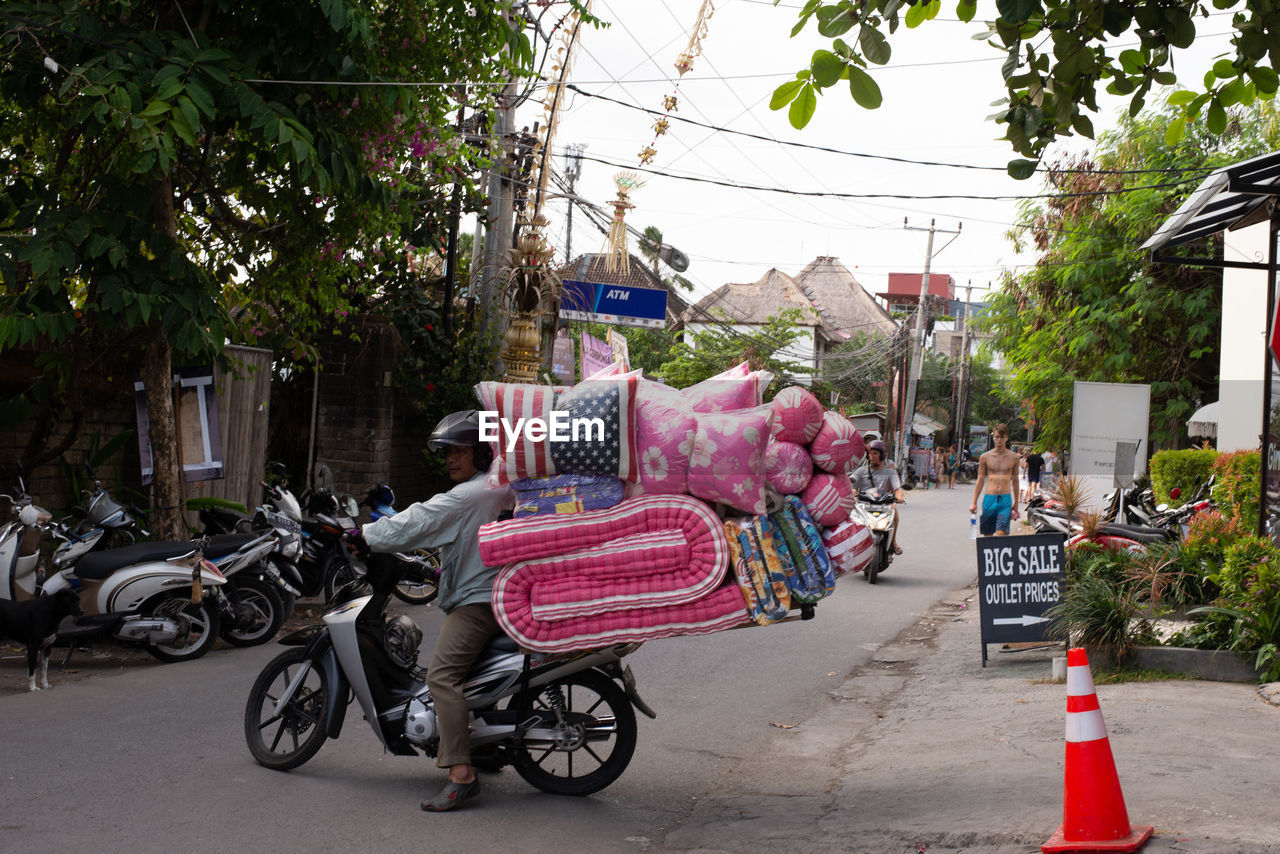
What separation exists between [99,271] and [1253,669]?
8.33m

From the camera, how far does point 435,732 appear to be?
5.29 meters

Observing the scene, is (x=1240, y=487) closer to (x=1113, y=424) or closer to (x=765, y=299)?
(x=1113, y=424)

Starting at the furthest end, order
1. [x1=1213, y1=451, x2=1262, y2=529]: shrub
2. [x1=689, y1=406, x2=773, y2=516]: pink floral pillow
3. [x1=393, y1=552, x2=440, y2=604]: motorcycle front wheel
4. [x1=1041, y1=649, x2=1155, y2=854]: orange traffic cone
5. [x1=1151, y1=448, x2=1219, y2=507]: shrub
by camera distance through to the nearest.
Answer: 1. [x1=1151, y1=448, x2=1219, y2=507]: shrub
2. [x1=1213, y1=451, x2=1262, y2=529]: shrub
3. [x1=393, y1=552, x2=440, y2=604]: motorcycle front wheel
4. [x1=689, y1=406, x2=773, y2=516]: pink floral pillow
5. [x1=1041, y1=649, x2=1155, y2=854]: orange traffic cone

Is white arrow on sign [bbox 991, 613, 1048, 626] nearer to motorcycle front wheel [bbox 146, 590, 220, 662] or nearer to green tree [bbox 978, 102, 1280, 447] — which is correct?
motorcycle front wheel [bbox 146, 590, 220, 662]

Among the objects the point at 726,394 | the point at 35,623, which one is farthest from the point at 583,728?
the point at 35,623

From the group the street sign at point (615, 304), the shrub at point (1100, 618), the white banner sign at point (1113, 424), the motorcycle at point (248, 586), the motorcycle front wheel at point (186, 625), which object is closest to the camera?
the shrub at point (1100, 618)

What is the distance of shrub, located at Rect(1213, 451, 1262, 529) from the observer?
1125 centimetres

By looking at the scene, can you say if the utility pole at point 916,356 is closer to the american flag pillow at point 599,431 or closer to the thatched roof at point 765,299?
the thatched roof at point 765,299

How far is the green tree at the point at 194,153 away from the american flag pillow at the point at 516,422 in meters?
3.41

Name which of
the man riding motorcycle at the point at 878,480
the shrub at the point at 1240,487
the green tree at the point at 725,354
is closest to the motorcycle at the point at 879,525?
the man riding motorcycle at the point at 878,480

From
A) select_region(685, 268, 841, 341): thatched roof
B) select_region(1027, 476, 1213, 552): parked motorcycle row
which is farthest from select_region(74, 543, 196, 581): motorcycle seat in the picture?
select_region(685, 268, 841, 341): thatched roof

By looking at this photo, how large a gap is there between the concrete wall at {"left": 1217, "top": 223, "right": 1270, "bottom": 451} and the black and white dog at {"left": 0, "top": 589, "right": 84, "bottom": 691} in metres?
14.7

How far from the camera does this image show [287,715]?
18.6ft

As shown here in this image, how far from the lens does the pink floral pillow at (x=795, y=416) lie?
5.17m
